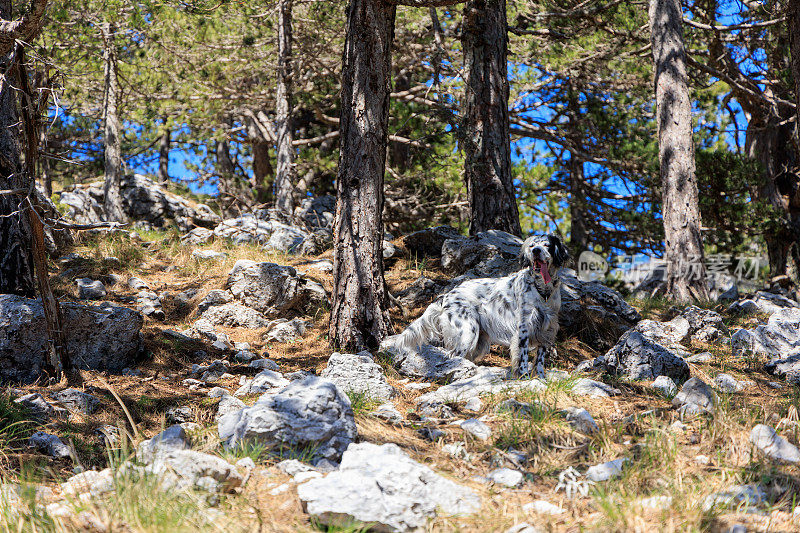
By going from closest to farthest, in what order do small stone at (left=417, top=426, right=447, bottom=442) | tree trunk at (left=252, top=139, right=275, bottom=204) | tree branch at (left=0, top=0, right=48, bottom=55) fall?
small stone at (left=417, top=426, right=447, bottom=442)
tree branch at (left=0, top=0, right=48, bottom=55)
tree trunk at (left=252, top=139, right=275, bottom=204)

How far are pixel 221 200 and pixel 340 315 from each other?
10236 mm

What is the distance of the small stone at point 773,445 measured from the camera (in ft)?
10.9

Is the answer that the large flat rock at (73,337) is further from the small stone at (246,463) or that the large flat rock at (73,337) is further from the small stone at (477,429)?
the small stone at (477,429)

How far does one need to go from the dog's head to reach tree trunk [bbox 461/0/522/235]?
2951 mm

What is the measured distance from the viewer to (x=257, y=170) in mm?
16656

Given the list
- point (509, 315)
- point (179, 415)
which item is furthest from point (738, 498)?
point (179, 415)

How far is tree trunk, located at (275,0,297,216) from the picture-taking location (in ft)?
38.1

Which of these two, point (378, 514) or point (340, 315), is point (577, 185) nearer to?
point (340, 315)

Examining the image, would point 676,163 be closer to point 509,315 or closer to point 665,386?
point 509,315

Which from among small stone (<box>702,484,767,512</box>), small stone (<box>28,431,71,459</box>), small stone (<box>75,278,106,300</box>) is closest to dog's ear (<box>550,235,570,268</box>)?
small stone (<box>702,484,767,512</box>)

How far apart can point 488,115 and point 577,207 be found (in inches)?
220

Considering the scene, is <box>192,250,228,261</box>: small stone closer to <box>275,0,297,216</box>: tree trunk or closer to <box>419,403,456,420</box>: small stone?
<box>275,0,297,216</box>: tree trunk

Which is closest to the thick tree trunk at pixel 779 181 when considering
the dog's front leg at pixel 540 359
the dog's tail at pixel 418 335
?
the dog's front leg at pixel 540 359

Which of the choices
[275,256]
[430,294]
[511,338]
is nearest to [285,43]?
[275,256]
